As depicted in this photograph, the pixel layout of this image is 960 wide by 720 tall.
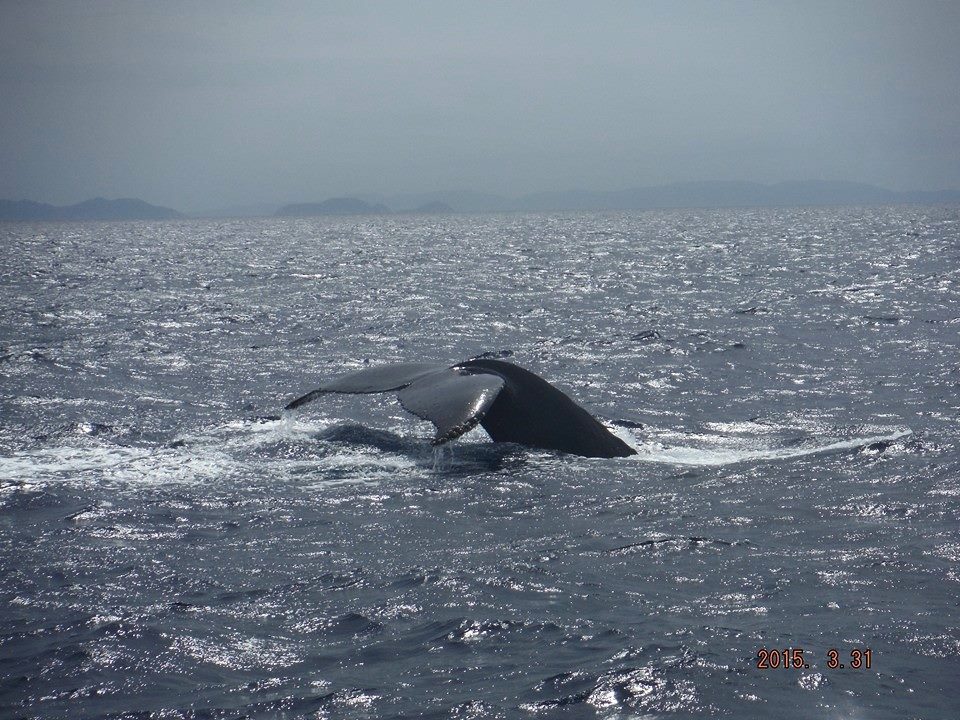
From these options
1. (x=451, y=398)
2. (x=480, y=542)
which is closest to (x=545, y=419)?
(x=451, y=398)

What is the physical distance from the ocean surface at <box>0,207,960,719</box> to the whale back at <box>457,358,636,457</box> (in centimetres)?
30

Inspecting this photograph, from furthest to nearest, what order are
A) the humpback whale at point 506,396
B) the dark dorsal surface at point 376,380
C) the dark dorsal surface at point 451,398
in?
the dark dorsal surface at point 376,380 → the humpback whale at point 506,396 → the dark dorsal surface at point 451,398

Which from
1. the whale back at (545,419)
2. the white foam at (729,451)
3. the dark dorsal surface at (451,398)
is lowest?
the white foam at (729,451)

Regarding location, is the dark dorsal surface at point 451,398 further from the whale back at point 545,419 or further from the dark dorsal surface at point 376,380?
the whale back at point 545,419

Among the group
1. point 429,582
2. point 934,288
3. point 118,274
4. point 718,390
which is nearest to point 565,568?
point 429,582

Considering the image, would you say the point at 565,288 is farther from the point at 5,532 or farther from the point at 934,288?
the point at 5,532

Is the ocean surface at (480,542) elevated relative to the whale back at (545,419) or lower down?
lower down

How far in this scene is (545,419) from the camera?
1008cm

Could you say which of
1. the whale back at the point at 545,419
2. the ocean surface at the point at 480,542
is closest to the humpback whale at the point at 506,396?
the whale back at the point at 545,419

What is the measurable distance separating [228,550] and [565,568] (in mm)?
→ 2306

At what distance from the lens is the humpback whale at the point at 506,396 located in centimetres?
919

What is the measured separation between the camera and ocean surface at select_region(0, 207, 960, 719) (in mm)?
5289

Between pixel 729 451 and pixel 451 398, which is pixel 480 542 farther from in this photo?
pixel 729 451

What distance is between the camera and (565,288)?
32844 millimetres
